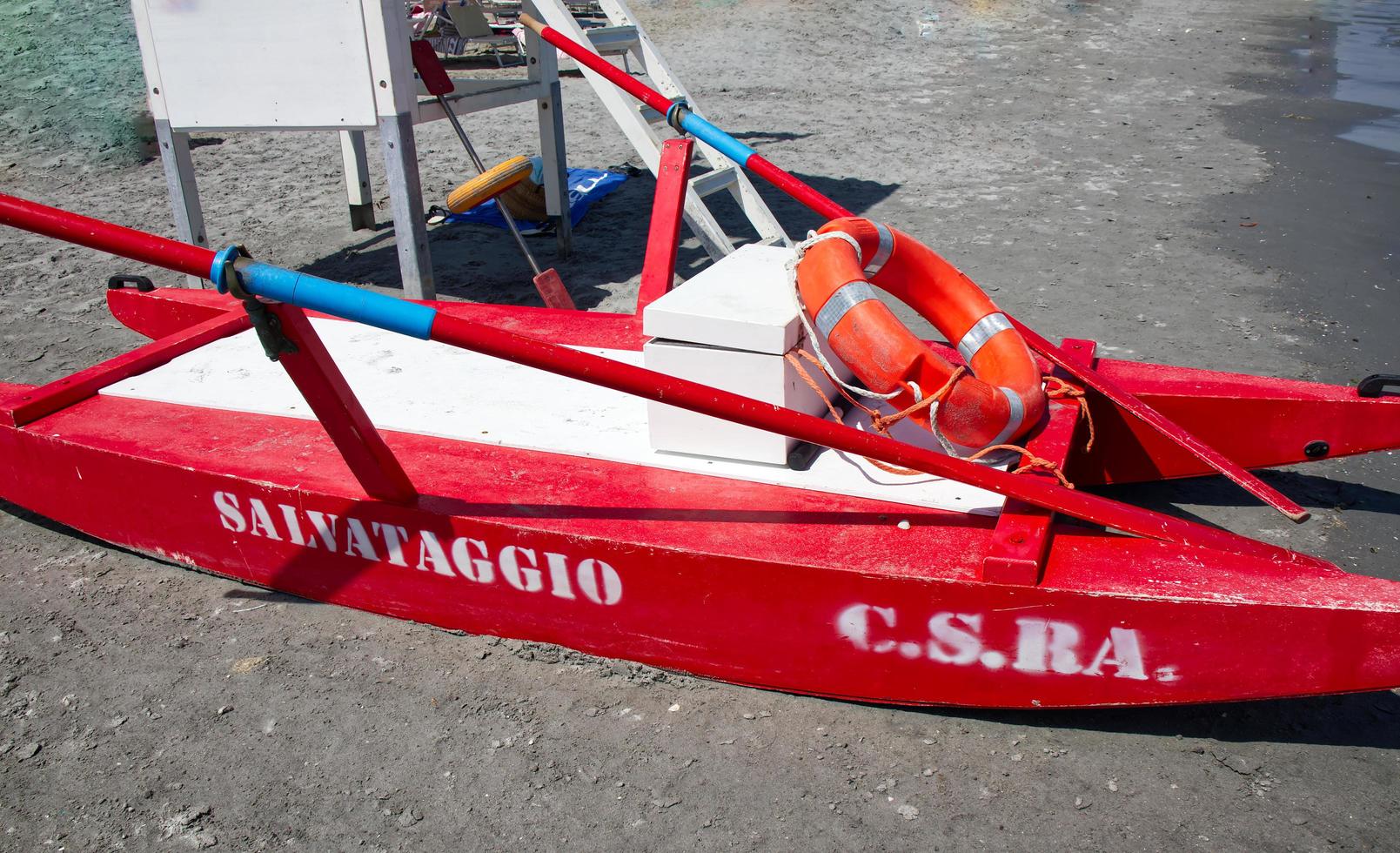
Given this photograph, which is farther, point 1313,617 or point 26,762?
point 26,762

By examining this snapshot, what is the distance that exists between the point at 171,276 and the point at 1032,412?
5069 mm

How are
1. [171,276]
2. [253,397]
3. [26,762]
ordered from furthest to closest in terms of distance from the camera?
[171,276] < [253,397] < [26,762]

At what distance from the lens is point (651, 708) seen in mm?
2596

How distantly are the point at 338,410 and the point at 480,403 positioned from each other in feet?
2.45

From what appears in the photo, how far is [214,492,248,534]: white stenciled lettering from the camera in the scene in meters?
2.89

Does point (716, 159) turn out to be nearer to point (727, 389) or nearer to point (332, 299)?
point (727, 389)

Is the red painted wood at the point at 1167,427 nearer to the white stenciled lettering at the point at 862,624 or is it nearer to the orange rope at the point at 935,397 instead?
the orange rope at the point at 935,397

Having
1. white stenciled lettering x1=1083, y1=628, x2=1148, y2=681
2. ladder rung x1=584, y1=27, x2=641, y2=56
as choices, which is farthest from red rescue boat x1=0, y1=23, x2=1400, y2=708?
ladder rung x1=584, y1=27, x2=641, y2=56

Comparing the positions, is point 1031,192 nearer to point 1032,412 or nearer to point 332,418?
point 1032,412

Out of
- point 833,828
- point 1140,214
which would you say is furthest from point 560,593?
point 1140,214

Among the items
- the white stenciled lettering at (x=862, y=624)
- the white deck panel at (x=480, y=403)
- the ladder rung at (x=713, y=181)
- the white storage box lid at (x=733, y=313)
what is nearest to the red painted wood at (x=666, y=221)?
the white deck panel at (x=480, y=403)

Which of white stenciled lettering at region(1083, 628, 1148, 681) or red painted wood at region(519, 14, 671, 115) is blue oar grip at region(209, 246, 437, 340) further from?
red painted wood at region(519, 14, 671, 115)

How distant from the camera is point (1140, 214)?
6.36 m

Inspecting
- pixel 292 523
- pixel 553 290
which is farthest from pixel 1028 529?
pixel 553 290
